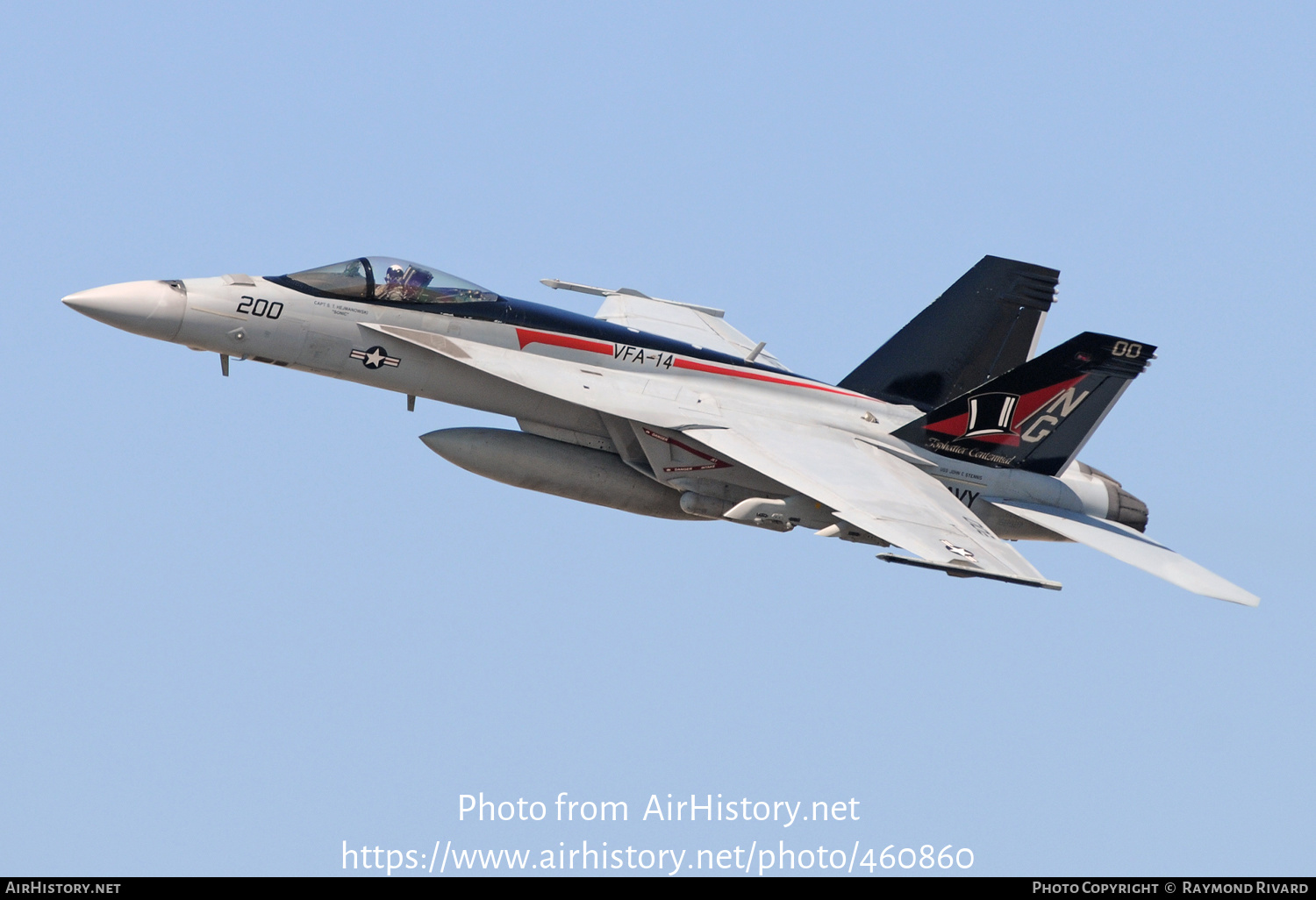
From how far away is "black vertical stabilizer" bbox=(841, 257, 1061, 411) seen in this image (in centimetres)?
2402

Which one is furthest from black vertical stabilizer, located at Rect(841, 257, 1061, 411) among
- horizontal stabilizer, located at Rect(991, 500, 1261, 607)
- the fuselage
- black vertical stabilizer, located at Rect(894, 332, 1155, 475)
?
horizontal stabilizer, located at Rect(991, 500, 1261, 607)

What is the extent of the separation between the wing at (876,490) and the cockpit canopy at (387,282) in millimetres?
3530

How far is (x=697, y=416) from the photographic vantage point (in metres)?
21.0

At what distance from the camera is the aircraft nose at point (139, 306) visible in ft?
63.3

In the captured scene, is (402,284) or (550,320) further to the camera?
(550,320)

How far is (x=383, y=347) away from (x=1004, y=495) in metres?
8.42

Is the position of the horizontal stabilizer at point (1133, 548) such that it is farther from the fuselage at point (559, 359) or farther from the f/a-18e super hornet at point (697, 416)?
the fuselage at point (559, 359)

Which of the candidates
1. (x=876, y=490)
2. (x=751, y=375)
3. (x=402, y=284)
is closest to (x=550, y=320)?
(x=402, y=284)

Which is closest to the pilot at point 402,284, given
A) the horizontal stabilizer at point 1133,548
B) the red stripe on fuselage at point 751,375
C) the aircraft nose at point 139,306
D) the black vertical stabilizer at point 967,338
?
the aircraft nose at point 139,306

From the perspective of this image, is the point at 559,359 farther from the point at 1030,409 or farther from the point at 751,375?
the point at 1030,409

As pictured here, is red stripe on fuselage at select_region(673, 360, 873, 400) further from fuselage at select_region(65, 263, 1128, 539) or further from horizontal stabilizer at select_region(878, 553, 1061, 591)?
horizontal stabilizer at select_region(878, 553, 1061, 591)

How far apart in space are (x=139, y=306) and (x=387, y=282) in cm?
303
